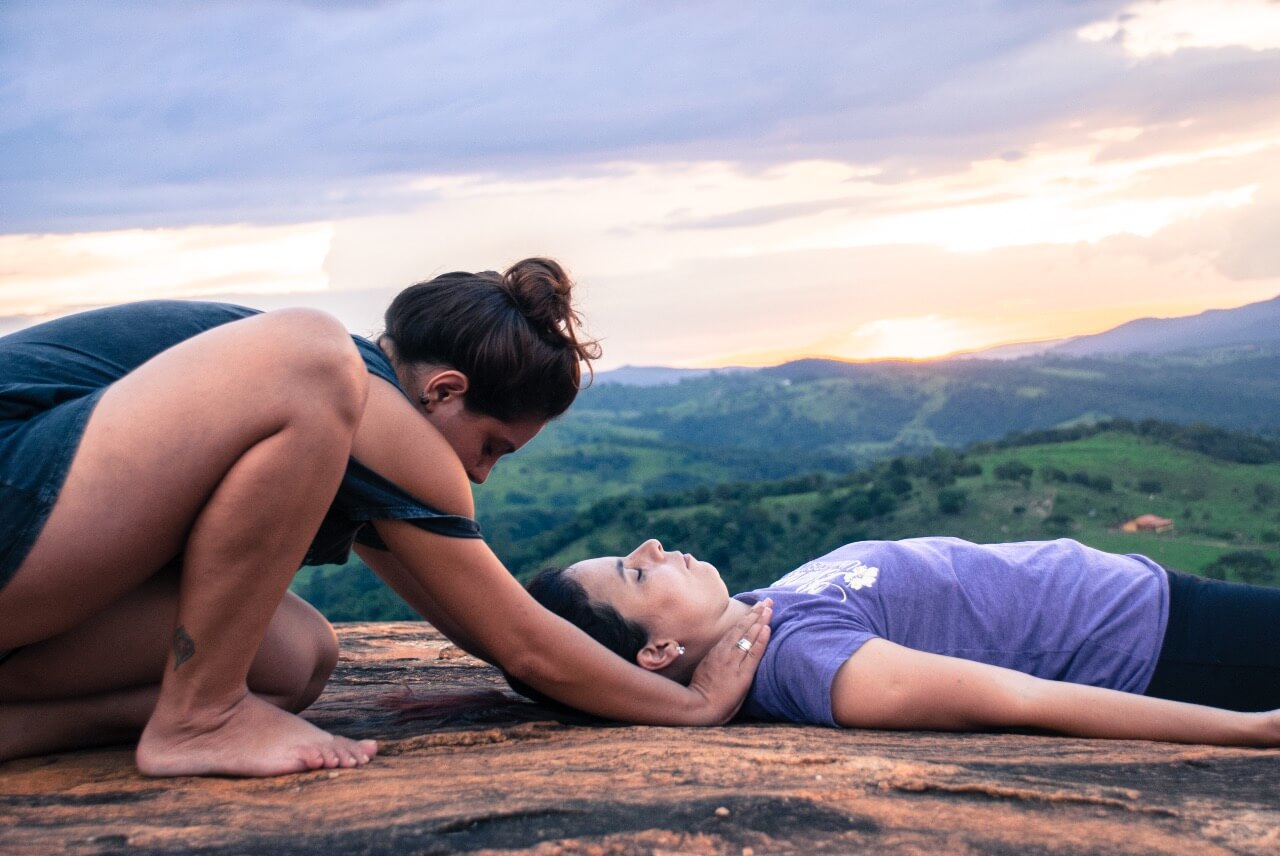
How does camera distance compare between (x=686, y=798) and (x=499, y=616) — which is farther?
(x=499, y=616)

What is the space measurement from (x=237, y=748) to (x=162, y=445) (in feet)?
3.14

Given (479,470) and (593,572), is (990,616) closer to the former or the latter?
(593,572)

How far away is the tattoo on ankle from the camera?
329 centimetres

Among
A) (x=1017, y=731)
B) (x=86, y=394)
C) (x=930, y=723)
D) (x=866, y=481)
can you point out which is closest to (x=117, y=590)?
(x=86, y=394)

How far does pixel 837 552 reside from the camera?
15.4ft

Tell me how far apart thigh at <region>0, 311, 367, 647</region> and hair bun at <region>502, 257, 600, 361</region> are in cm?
76

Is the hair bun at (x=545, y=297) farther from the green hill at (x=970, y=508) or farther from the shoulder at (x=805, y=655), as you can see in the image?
the green hill at (x=970, y=508)

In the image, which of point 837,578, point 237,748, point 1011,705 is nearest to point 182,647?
point 237,748

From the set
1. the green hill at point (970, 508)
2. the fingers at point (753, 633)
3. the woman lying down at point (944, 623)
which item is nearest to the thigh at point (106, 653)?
the woman lying down at point (944, 623)

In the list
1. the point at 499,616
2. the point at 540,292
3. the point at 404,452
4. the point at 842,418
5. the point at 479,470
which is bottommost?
the point at 842,418

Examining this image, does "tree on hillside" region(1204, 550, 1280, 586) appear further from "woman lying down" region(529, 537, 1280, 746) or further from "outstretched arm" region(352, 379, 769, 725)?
"outstretched arm" region(352, 379, 769, 725)

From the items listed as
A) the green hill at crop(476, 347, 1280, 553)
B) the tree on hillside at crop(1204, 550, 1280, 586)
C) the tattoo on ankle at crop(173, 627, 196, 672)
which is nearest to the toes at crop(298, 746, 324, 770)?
the tattoo on ankle at crop(173, 627, 196, 672)

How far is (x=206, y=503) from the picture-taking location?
10.4 ft

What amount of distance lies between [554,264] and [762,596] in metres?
1.55
